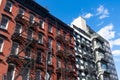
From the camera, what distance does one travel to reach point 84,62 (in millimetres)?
39906

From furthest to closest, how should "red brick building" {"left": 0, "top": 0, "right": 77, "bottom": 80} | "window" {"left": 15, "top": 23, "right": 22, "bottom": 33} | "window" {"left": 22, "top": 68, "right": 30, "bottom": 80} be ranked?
"window" {"left": 15, "top": 23, "right": 22, "bottom": 33} → "window" {"left": 22, "top": 68, "right": 30, "bottom": 80} → "red brick building" {"left": 0, "top": 0, "right": 77, "bottom": 80}

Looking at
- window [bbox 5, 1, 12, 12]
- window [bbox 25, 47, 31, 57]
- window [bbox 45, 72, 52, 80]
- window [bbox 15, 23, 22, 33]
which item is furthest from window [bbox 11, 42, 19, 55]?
window [bbox 45, 72, 52, 80]

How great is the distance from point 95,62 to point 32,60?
20994 millimetres

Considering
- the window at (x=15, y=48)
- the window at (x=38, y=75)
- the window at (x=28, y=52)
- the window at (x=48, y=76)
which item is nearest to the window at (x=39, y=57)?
the window at (x=38, y=75)

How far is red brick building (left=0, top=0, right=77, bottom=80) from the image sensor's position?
85.3ft

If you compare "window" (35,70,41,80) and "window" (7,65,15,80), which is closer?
"window" (7,65,15,80)

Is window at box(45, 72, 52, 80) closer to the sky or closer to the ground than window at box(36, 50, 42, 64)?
closer to the ground

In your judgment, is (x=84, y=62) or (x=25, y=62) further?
(x=84, y=62)

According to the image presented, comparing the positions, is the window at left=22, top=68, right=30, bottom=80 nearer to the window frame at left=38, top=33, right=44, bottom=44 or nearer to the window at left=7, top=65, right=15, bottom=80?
the window at left=7, top=65, right=15, bottom=80

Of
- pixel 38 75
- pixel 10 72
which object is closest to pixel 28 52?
pixel 38 75

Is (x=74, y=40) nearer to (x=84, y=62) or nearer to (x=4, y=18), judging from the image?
(x=84, y=62)

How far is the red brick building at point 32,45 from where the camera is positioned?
26.0 metres

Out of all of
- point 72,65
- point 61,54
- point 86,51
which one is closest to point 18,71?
point 61,54

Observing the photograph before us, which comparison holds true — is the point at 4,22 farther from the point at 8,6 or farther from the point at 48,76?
the point at 48,76
